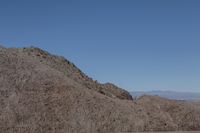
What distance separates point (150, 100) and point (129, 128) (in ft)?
23.2

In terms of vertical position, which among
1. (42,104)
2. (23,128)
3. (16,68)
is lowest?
(23,128)

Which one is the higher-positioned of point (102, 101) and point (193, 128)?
point (102, 101)

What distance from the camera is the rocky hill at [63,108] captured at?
86.4 feet

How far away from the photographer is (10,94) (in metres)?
28.6

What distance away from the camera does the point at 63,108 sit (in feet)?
92.0

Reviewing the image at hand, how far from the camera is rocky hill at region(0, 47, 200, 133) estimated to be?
26330mm

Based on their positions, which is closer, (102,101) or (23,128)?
(23,128)

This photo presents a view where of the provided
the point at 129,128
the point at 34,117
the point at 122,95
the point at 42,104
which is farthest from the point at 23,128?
the point at 122,95

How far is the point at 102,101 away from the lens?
97.9ft

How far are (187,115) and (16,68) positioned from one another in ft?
48.6

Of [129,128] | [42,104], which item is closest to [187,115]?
[129,128]

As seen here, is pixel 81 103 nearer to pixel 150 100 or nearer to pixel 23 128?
pixel 23 128

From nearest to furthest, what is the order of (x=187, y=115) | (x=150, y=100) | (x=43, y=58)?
1. (x=187, y=115)
2. (x=150, y=100)
3. (x=43, y=58)

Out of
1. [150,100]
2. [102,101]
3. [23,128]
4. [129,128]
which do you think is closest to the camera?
[23,128]
